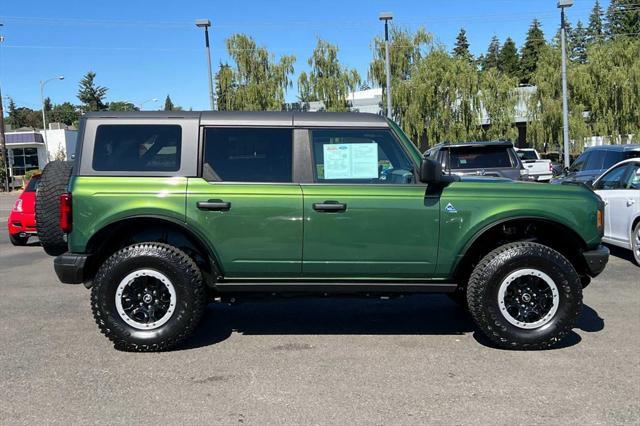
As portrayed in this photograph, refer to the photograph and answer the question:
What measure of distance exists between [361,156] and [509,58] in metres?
112

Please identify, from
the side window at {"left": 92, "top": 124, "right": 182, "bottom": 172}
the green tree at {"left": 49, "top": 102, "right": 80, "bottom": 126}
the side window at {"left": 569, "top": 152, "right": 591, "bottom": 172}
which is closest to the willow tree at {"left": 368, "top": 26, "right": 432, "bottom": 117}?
the side window at {"left": 569, "top": 152, "right": 591, "bottom": 172}

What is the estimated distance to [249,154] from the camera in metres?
4.94

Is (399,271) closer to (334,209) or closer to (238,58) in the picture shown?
(334,209)

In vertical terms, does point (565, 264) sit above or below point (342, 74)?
below

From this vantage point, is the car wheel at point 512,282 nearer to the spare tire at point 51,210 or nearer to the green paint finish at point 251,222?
the green paint finish at point 251,222

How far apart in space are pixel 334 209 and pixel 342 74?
3343cm

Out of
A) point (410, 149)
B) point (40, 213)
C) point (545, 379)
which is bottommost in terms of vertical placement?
point (545, 379)

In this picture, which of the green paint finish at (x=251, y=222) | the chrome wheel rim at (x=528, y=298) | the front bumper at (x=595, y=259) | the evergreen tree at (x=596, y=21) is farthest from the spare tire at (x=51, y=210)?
the evergreen tree at (x=596, y=21)

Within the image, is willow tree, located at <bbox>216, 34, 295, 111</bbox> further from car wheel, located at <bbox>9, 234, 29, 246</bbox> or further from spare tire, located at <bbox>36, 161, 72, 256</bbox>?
spare tire, located at <bbox>36, 161, 72, 256</bbox>

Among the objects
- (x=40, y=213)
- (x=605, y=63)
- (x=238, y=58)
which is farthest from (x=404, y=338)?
(x=238, y=58)

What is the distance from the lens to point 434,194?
4.84 metres

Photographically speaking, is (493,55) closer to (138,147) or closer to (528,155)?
(528,155)

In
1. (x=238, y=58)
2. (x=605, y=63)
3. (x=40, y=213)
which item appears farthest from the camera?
(x=238, y=58)

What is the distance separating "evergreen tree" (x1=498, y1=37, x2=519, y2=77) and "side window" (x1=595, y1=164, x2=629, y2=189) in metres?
99.4
